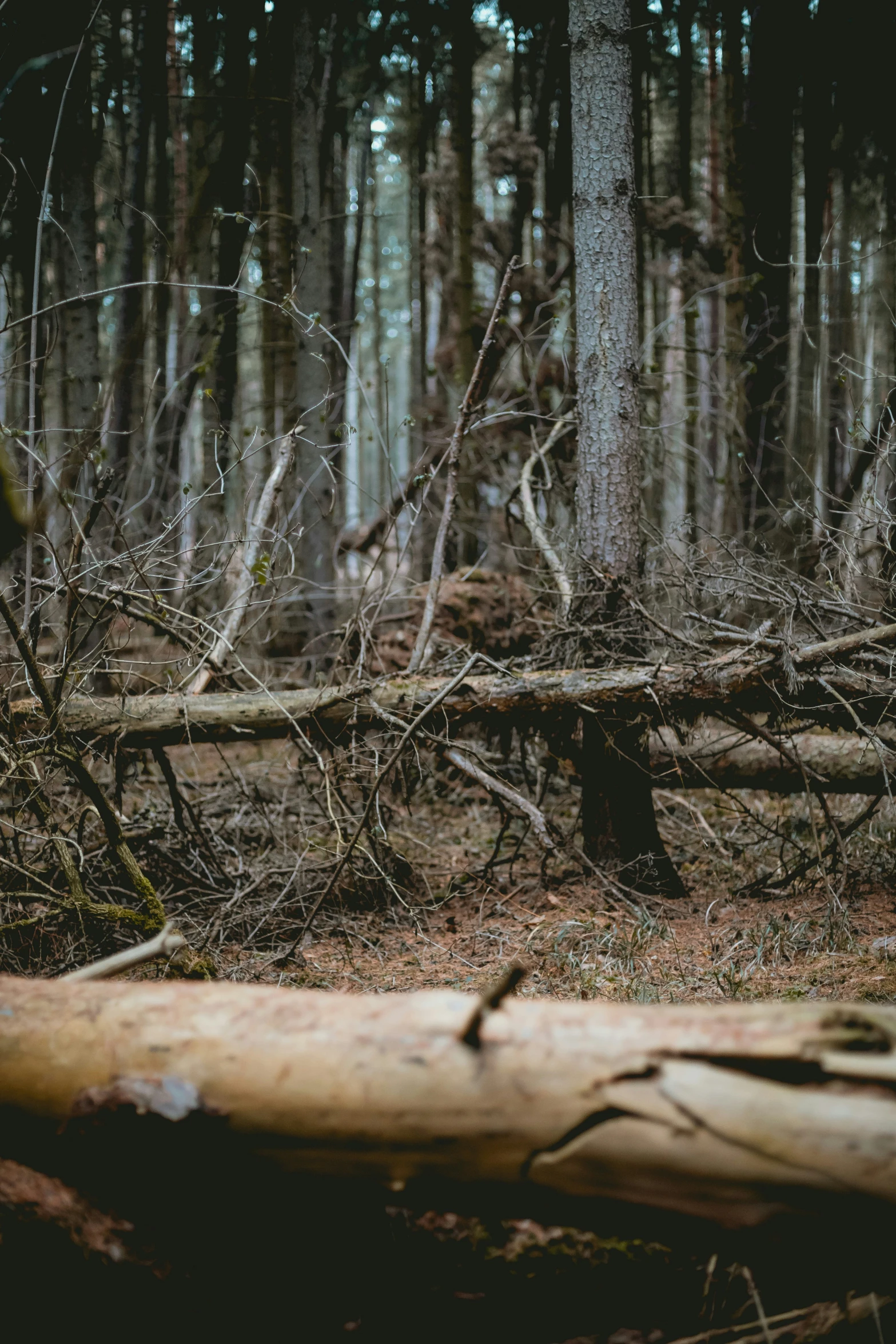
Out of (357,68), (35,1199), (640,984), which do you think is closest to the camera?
(35,1199)

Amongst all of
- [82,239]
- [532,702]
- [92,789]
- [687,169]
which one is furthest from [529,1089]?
[687,169]

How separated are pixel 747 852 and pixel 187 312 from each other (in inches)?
458

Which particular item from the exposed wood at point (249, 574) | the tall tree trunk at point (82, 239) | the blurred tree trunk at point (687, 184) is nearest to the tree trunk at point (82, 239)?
the tall tree trunk at point (82, 239)

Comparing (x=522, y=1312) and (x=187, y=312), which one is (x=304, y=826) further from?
(x=187, y=312)

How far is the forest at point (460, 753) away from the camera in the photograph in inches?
74.5

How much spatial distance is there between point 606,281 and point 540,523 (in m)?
1.70

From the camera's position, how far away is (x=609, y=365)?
555 cm

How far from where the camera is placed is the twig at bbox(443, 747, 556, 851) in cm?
451

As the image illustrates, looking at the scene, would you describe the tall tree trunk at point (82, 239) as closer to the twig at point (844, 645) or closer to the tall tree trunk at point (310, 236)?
the tall tree trunk at point (310, 236)

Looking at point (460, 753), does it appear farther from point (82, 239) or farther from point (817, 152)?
point (817, 152)

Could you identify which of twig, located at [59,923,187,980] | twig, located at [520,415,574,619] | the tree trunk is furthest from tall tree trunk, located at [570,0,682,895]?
the tree trunk

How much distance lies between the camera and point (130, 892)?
15.3 feet

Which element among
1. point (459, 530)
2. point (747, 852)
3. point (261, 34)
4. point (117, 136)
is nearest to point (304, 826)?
point (747, 852)

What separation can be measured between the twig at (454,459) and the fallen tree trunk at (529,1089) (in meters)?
3.40
